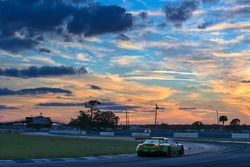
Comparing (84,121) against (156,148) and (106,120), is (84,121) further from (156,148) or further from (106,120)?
(156,148)

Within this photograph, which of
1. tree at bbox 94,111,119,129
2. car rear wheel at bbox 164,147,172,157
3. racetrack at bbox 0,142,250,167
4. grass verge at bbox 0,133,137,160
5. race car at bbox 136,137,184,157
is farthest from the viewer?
tree at bbox 94,111,119,129

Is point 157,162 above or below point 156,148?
below

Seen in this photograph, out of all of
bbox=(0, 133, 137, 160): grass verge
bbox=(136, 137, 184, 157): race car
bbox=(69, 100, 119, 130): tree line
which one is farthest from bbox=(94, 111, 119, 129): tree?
bbox=(136, 137, 184, 157): race car

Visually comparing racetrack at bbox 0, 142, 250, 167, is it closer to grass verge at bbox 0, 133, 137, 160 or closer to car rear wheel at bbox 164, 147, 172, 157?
car rear wheel at bbox 164, 147, 172, 157

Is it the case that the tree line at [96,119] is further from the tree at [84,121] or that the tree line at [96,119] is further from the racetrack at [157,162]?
the racetrack at [157,162]

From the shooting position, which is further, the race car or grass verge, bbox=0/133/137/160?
the race car

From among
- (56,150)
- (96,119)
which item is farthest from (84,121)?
(56,150)

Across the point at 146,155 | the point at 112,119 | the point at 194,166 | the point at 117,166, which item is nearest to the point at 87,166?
the point at 117,166

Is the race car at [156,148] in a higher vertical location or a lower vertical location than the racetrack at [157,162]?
higher

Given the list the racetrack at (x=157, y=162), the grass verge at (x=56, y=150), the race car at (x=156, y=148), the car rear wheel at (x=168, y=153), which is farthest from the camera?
the car rear wheel at (x=168, y=153)

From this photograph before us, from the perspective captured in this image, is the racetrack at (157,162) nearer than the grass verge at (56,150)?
Yes

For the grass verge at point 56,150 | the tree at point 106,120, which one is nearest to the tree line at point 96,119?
the tree at point 106,120

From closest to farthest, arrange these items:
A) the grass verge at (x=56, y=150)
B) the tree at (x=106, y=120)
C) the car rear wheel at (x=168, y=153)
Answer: the grass verge at (x=56, y=150)
the car rear wheel at (x=168, y=153)
the tree at (x=106, y=120)

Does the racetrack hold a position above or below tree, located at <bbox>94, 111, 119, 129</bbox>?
below
